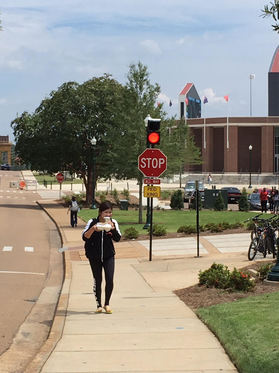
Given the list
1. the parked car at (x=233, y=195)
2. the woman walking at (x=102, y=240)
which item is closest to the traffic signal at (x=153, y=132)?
the woman walking at (x=102, y=240)

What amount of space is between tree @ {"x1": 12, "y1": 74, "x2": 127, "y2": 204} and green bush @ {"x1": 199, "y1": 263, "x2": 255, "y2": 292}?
38640 mm

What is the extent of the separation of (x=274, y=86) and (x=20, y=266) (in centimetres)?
11259

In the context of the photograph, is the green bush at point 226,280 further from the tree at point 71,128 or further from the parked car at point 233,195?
the parked car at point 233,195

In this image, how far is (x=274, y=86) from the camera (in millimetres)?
127438

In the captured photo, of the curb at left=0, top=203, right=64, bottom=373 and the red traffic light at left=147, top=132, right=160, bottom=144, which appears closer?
the curb at left=0, top=203, right=64, bottom=373

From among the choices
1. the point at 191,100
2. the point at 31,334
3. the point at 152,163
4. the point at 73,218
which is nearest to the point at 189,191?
the point at 73,218

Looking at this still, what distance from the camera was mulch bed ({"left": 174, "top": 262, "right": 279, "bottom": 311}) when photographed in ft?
40.1

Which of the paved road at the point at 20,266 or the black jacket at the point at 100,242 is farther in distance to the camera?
the paved road at the point at 20,266

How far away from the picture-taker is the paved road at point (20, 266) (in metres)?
11.9

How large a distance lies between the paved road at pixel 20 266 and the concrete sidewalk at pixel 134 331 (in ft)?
2.24

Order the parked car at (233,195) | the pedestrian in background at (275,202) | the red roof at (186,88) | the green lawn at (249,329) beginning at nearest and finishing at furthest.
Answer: the green lawn at (249,329), the pedestrian in background at (275,202), the parked car at (233,195), the red roof at (186,88)

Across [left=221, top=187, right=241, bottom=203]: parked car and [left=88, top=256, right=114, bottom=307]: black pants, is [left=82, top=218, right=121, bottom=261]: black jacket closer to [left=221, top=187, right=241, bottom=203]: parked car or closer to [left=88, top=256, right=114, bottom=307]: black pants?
[left=88, top=256, right=114, bottom=307]: black pants

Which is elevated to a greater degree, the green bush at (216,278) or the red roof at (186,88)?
the red roof at (186,88)

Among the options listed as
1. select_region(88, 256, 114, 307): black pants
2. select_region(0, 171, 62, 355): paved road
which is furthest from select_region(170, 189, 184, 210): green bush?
select_region(88, 256, 114, 307): black pants
